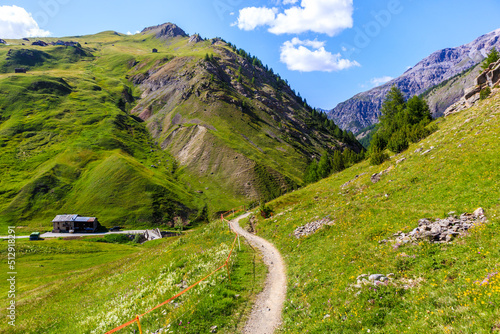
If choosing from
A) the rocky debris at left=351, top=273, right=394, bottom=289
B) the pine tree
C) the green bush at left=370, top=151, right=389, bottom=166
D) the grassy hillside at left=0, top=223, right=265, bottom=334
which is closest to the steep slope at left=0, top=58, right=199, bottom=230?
the pine tree

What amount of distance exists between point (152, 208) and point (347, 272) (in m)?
112

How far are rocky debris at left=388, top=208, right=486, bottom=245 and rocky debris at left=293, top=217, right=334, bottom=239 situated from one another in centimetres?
1041

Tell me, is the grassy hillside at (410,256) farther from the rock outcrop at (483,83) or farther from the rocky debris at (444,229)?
the rock outcrop at (483,83)

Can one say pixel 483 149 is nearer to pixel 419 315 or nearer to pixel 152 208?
pixel 419 315

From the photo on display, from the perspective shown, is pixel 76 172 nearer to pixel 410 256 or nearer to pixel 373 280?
pixel 373 280

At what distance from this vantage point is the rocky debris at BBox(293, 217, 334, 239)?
86.4ft

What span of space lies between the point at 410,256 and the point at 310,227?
14.4 metres

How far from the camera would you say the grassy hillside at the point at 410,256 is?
9.07 metres

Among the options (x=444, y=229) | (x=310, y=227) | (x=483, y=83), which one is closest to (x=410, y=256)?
(x=444, y=229)

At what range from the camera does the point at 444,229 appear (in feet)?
46.5

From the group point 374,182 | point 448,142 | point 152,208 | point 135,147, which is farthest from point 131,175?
point 448,142

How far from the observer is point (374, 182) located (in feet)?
109

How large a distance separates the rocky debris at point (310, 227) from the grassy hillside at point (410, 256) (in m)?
0.90

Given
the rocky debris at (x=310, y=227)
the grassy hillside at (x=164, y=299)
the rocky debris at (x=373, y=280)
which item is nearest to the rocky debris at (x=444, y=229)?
the rocky debris at (x=373, y=280)
